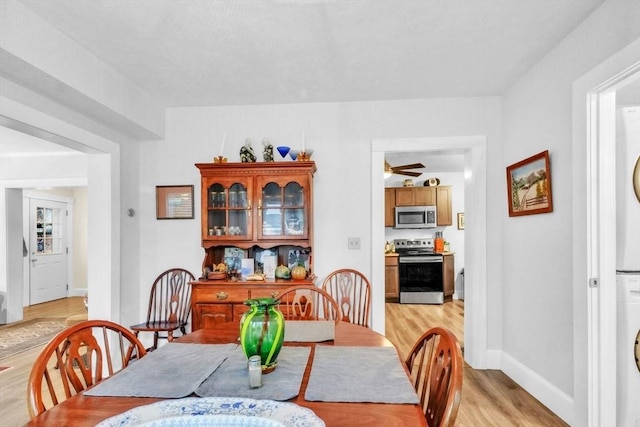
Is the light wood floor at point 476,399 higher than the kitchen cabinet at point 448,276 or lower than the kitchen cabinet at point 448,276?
lower

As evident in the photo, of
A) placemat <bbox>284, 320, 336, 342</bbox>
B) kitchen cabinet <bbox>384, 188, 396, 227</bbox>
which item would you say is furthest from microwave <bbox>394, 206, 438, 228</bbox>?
placemat <bbox>284, 320, 336, 342</bbox>

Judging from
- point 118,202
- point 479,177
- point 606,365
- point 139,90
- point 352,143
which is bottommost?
point 606,365

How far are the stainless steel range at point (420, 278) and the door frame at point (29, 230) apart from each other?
6.12 metres

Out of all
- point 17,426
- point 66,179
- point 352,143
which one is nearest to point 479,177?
point 352,143

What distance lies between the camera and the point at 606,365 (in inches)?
77.3

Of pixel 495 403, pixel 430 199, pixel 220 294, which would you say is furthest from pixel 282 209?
pixel 430 199

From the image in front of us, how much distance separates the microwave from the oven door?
614 millimetres

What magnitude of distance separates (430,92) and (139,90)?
2.44m

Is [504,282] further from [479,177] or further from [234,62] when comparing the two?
[234,62]

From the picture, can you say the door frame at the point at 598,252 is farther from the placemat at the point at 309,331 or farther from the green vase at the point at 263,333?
the green vase at the point at 263,333

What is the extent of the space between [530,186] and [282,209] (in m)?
1.94

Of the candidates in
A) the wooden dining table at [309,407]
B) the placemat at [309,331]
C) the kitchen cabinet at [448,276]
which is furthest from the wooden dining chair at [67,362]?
the kitchen cabinet at [448,276]

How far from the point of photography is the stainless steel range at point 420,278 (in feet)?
20.3

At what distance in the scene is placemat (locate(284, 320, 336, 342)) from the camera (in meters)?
1.61
